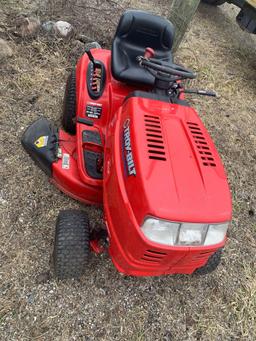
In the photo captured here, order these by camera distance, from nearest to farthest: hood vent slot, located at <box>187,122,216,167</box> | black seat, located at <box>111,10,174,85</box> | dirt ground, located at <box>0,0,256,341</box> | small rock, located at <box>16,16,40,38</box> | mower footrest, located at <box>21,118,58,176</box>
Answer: hood vent slot, located at <box>187,122,216,167</box> < dirt ground, located at <box>0,0,256,341</box> < mower footrest, located at <box>21,118,58,176</box> < black seat, located at <box>111,10,174,85</box> < small rock, located at <box>16,16,40,38</box>

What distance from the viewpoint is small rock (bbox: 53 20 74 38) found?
354cm

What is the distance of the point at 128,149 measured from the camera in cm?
182

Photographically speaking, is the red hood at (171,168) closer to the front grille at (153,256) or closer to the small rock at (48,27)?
the front grille at (153,256)

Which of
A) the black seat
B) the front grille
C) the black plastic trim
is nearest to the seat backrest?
the black seat

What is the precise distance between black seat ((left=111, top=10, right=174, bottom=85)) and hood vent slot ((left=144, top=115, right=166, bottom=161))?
0.58 m

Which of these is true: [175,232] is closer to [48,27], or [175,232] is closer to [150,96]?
[150,96]

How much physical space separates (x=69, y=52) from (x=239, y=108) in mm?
1852

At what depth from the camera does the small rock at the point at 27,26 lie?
135 inches

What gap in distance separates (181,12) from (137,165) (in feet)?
8.39

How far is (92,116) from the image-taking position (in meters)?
2.45

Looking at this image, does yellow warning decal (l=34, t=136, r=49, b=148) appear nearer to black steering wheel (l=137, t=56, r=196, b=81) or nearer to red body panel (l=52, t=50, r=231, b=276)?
red body panel (l=52, t=50, r=231, b=276)

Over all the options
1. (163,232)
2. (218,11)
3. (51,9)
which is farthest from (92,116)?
(218,11)


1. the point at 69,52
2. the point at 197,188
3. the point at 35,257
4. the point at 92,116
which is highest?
the point at 197,188

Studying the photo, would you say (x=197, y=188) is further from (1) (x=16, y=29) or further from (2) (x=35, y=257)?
(1) (x=16, y=29)
